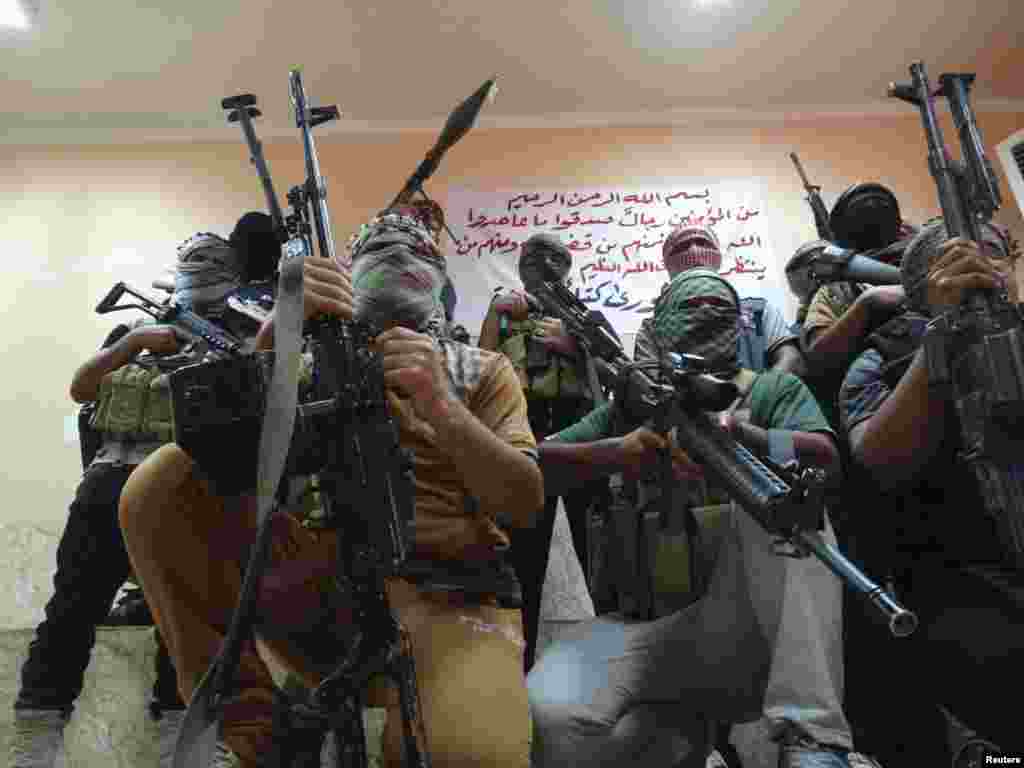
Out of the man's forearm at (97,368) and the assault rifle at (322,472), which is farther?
the man's forearm at (97,368)

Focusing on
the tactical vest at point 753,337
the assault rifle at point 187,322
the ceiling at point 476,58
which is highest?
the ceiling at point 476,58

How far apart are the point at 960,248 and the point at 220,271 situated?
8.37 feet

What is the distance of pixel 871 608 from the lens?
1.48 metres

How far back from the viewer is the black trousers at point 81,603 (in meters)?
2.02

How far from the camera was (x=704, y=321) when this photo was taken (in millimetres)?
2719

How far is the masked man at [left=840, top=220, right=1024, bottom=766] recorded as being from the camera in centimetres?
184

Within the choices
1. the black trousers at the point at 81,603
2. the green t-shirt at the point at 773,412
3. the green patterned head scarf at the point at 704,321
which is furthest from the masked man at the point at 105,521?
the green patterned head scarf at the point at 704,321

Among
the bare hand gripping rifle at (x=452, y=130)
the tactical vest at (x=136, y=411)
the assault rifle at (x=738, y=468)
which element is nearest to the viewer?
→ the assault rifle at (x=738, y=468)

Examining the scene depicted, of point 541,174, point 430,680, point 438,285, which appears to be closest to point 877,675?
point 430,680

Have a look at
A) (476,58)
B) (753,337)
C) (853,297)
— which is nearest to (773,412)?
(853,297)

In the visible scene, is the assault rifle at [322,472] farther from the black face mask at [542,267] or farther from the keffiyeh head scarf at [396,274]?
the black face mask at [542,267]

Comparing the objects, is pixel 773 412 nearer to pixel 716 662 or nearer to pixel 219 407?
pixel 716 662

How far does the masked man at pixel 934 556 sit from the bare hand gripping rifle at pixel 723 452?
0.36m

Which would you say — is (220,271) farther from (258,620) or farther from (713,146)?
(713,146)
